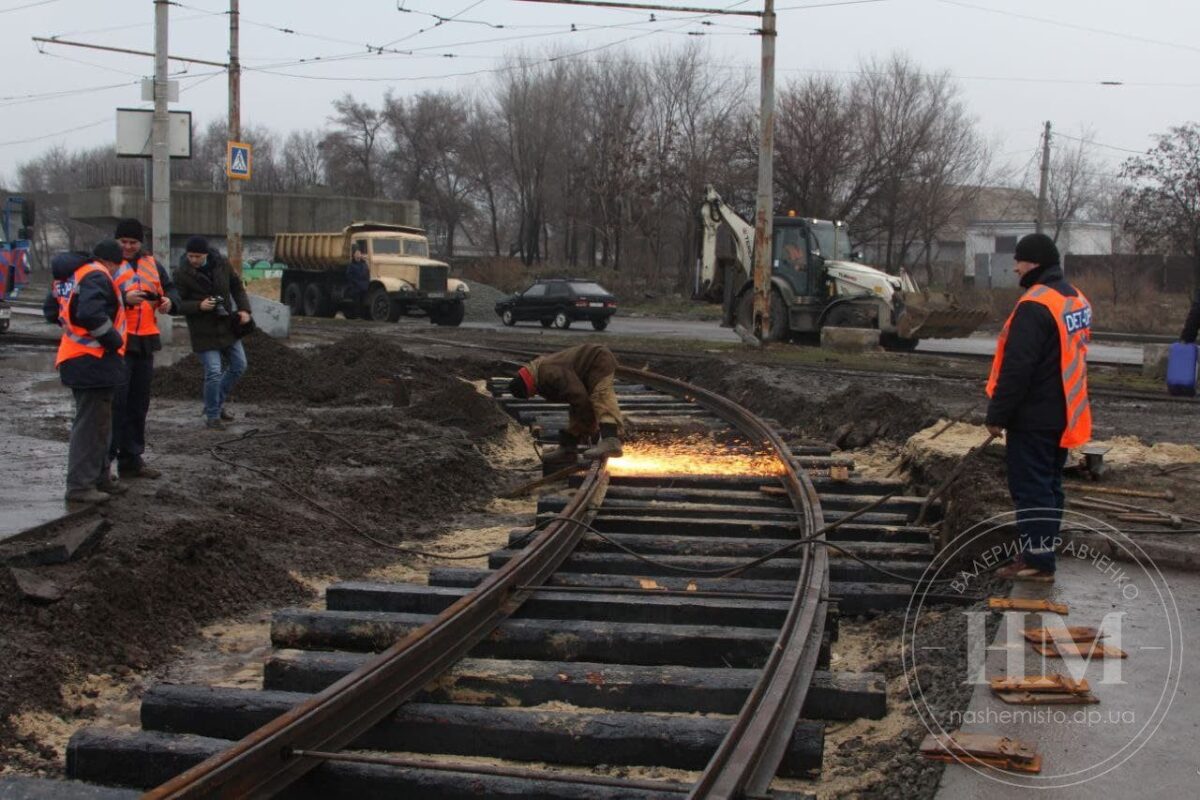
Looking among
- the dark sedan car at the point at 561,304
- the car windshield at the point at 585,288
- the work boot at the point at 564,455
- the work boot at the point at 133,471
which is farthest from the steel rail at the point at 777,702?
the car windshield at the point at 585,288

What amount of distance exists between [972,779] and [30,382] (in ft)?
45.8

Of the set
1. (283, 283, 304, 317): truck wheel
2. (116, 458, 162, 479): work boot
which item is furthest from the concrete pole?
(283, 283, 304, 317): truck wheel

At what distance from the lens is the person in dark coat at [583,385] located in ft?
29.1

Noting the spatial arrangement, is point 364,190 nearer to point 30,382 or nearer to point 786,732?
point 30,382

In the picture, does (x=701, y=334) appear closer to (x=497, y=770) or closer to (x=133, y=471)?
(x=133, y=471)

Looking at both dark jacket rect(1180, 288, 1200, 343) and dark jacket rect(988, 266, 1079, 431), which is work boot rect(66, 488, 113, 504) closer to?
dark jacket rect(988, 266, 1079, 431)

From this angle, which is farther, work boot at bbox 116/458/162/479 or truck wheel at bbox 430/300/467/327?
truck wheel at bbox 430/300/467/327

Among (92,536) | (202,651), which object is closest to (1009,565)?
(202,651)

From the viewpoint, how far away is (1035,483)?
6195mm

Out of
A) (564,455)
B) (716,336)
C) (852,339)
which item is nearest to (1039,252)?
(564,455)

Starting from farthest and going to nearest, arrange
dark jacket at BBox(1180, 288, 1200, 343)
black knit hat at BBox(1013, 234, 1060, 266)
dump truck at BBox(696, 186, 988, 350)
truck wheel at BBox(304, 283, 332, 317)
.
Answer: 1. truck wheel at BBox(304, 283, 332, 317)
2. dump truck at BBox(696, 186, 988, 350)
3. dark jacket at BBox(1180, 288, 1200, 343)
4. black knit hat at BBox(1013, 234, 1060, 266)

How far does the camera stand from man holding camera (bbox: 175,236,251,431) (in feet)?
34.9

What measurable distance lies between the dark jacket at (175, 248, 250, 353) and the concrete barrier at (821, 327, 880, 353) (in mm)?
13473

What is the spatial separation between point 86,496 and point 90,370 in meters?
0.76
